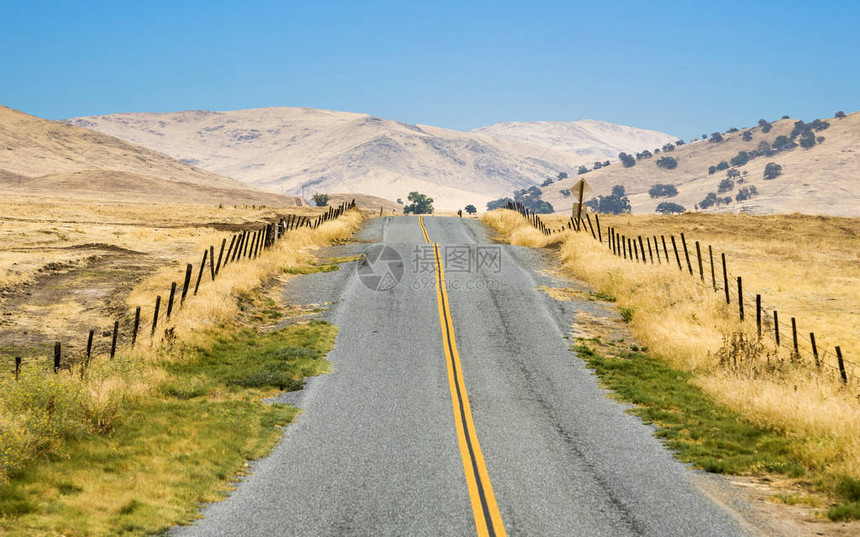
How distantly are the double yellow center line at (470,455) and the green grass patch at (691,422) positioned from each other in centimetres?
319

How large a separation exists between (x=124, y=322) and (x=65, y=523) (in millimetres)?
14531

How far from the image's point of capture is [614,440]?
11.3m

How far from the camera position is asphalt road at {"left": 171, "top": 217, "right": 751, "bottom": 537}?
8297mm

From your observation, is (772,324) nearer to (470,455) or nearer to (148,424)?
(470,455)

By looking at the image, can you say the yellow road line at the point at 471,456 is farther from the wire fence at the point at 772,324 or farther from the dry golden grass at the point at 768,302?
Result: the wire fence at the point at 772,324

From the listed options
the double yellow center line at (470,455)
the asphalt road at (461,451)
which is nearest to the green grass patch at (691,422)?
the asphalt road at (461,451)

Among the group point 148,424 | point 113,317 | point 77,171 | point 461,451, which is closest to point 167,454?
point 148,424

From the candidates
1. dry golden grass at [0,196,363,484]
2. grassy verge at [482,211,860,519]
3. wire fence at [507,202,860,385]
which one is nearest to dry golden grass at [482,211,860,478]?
grassy verge at [482,211,860,519]

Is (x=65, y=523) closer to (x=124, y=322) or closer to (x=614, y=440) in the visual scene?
(x=614, y=440)

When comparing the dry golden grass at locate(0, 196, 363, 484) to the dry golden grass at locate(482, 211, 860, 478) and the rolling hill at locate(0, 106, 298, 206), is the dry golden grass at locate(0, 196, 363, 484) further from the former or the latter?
the rolling hill at locate(0, 106, 298, 206)

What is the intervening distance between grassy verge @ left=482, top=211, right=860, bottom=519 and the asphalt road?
47.8 inches

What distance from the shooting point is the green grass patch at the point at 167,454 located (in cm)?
789

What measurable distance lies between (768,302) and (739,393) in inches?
723

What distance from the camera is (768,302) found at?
2925cm
